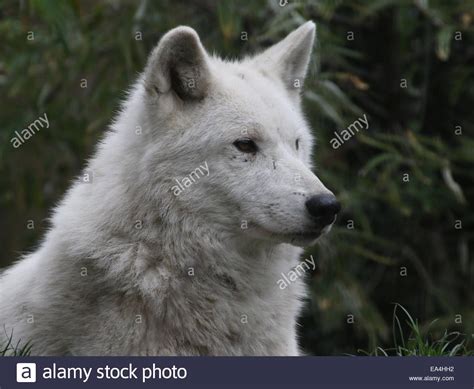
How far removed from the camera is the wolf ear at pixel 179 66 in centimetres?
501

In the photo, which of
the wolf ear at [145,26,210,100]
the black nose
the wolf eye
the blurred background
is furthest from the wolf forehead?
the blurred background

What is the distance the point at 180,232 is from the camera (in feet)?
16.1

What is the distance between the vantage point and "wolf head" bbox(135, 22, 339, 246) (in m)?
4.89

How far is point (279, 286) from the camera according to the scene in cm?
521

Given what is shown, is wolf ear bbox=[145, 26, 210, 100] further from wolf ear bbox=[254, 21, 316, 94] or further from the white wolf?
wolf ear bbox=[254, 21, 316, 94]

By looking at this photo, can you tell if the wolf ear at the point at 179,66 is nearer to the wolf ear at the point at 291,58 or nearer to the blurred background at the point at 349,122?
the wolf ear at the point at 291,58

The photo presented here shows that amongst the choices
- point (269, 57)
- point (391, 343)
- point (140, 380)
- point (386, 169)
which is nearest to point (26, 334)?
point (140, 380)

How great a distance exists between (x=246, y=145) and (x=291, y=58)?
1076 mm

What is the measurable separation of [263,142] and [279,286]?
32.6 inches

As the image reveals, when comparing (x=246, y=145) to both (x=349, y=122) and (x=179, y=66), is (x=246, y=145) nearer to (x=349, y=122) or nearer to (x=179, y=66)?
(x=179, y=66)

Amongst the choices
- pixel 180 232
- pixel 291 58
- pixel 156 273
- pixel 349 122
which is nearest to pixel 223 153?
pixel 180 232

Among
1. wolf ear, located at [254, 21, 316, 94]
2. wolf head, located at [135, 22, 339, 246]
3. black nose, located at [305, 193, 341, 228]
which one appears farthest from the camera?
wolf ear, located at [254, 21, 316, 94]

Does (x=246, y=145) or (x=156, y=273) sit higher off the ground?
(x=246, y=145)

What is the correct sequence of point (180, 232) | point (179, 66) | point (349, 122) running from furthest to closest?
point (349, 122) < point (179, 66) < point (180, 232)
